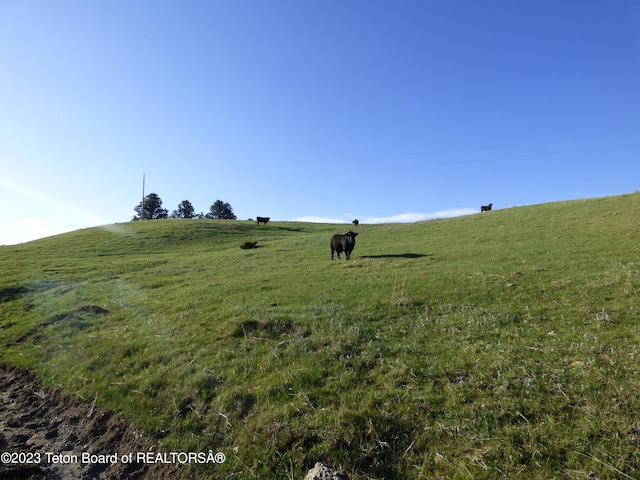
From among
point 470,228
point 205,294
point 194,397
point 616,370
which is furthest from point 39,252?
point 616,370

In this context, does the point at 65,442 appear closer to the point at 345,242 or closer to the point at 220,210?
the point at 345,242

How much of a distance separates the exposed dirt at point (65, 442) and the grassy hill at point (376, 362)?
15.1 inches

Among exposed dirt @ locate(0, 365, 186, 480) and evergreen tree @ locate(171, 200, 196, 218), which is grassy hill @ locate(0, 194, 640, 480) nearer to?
exposed dirt @ locate(0, 365, 186, 480)

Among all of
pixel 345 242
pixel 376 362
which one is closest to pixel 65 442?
pixel 376 362

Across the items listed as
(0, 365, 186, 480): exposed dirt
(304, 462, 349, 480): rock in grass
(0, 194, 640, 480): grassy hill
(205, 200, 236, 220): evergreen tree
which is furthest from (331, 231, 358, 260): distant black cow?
(205, 200, 236, 220): evergreen tree

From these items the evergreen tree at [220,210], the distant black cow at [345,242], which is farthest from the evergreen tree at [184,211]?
the distant black cow at [345,242]

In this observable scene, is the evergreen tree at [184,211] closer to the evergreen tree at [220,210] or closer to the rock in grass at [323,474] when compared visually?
the evergreen tree at [220,210]

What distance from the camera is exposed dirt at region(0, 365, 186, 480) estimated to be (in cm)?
676

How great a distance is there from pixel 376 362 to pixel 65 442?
745cm

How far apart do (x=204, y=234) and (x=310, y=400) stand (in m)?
55.4

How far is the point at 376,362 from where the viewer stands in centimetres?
883

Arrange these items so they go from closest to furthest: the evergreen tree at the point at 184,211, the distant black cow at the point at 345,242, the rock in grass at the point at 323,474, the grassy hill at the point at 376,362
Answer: the rock in grass at the point at 323,474 → the grassy hill at the point at 376,362 → the distant black cow at the point at 345,242 → the evergreen tree at the point at 184,211

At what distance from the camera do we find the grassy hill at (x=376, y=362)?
584 cm

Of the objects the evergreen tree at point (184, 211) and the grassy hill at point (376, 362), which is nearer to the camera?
the grassy hill at point (376, 362)
